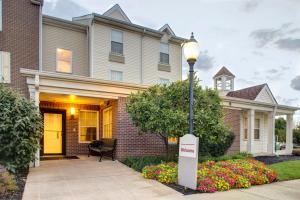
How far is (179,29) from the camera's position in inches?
836

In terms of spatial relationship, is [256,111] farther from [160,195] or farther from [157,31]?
[160,195]

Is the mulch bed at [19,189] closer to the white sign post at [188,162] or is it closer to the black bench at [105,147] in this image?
the black bench at [105,147]

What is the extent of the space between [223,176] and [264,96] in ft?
37.4

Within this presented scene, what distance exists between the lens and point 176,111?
9469 mm

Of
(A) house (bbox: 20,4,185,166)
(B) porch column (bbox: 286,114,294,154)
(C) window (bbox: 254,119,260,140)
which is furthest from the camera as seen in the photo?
(B) porch column (bbox: 286,114,294,154)

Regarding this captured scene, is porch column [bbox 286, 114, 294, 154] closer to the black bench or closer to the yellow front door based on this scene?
the black bench

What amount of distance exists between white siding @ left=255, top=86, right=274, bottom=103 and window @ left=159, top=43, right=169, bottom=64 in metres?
6.58

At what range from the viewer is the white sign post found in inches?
270

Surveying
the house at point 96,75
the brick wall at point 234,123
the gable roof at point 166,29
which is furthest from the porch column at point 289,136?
the gable roof at point 166,29

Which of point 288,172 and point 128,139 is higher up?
point 128,139

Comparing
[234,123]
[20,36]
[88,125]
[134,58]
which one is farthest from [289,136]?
[20,36]

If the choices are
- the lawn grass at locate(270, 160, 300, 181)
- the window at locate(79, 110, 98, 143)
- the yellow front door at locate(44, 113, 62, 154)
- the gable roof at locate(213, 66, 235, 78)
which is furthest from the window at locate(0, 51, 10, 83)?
the gable roof at locate(213, 66, 235, 78)

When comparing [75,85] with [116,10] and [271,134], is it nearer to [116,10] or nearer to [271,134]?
[116,10]

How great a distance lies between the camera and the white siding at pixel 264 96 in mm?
16984
